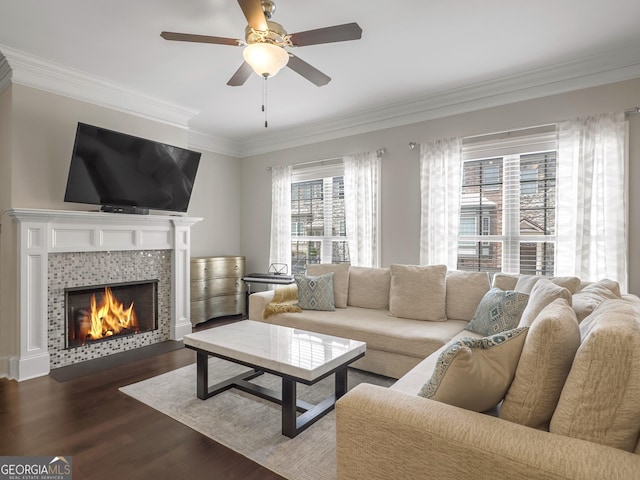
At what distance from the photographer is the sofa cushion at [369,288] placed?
150 inches

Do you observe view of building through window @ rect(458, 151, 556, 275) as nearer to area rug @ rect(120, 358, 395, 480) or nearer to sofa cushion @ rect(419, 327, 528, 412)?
area rug @ rect(120, 358, 395, 480)

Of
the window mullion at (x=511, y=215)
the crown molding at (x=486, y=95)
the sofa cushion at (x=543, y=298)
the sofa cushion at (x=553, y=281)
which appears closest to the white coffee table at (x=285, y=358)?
the sofa cushion at (x=543, y=298)

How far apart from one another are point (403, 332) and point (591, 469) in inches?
81.8

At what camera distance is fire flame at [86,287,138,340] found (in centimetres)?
371

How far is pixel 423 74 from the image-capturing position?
3.42 meters

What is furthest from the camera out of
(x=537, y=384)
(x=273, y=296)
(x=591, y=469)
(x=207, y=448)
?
(x=273, y=296)

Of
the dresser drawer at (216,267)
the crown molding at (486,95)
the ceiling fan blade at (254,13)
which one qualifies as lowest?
the dresser drawer at (216,267)

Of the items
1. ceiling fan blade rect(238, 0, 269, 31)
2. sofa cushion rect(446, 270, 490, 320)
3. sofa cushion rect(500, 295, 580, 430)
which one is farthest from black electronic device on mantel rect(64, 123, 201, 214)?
sofa cushion rect(500, 295, 580, 430)

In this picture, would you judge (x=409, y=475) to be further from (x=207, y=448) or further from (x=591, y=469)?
(x=207, y=448)

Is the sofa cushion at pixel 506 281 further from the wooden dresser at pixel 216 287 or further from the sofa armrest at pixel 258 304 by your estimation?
the wooden dresser at pixel 216 287

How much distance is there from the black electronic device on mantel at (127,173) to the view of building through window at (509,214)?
10.4ft

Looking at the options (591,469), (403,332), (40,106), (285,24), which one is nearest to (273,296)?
(403,332)

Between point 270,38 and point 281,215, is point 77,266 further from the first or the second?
point 270,38

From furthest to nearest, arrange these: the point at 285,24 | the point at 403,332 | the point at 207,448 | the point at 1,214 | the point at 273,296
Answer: the point at 273,296, the point at 1,214, the point at 403,332, the point at 285,24, the point at 207,448
